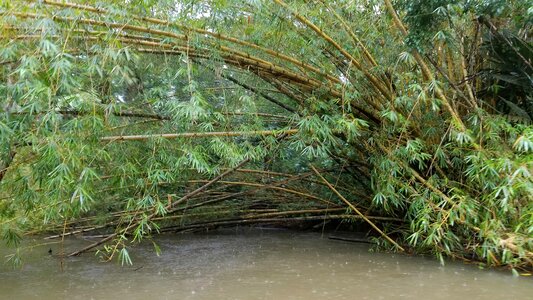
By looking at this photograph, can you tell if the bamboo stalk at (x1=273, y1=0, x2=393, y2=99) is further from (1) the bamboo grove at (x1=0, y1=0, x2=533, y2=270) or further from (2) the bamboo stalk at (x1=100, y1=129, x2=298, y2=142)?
(2) the bamboo stalk at (x1=100, y1=129, x2=298, y2=142)

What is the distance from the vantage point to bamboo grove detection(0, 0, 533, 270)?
10.2 ft

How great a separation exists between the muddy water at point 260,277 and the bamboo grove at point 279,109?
0.25m

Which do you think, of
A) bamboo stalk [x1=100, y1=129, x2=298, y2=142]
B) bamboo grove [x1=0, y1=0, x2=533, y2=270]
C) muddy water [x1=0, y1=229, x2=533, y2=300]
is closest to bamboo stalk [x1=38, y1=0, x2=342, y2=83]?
bamboo grove [x1=0, y1=0, x2=533, y2=270]

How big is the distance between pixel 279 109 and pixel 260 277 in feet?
7.23

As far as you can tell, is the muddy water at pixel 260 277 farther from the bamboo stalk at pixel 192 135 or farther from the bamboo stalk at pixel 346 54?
the bamboo stalk at pixel 346 54

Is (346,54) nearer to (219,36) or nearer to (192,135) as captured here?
(219,36)

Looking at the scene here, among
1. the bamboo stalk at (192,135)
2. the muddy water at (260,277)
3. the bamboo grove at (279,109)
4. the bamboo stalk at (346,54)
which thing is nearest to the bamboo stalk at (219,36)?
the bamboo grove at (279,109)

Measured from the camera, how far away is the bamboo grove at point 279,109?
3.10m

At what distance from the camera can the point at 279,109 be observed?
5383mm

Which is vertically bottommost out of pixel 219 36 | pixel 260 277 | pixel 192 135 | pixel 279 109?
pixel 260 277

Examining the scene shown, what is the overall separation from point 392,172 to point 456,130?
62 cm

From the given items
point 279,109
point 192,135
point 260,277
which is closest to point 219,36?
point 192,135

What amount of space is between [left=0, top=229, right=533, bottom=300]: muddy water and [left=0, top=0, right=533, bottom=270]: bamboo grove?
0.83ft

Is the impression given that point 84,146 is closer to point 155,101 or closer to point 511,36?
point 155,101
